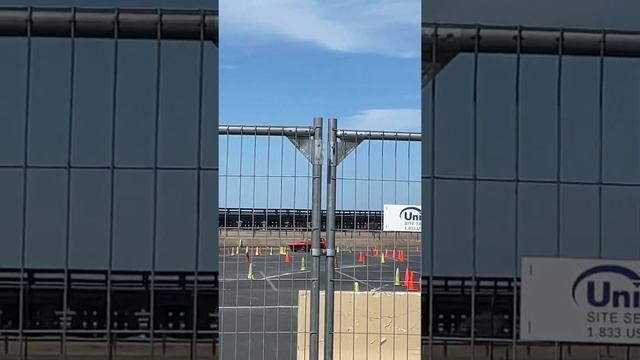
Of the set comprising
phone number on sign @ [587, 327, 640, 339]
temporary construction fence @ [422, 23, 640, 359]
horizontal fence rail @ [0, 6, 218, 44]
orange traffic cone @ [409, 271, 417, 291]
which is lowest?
phone number on sign @ [587, 327, 640, 339]

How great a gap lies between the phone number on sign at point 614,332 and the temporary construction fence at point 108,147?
152cm

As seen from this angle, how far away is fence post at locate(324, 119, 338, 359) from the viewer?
3467mm

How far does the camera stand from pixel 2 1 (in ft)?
8.98

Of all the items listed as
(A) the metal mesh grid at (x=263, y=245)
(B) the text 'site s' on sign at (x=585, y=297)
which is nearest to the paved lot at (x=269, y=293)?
(A) the metal mesh grid at (x=263, y=245)

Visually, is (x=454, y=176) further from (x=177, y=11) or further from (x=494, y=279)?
(x=177, y=11)

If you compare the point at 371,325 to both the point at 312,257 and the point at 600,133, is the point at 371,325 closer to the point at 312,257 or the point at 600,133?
the point at 312,257

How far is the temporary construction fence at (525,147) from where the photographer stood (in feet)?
9.05

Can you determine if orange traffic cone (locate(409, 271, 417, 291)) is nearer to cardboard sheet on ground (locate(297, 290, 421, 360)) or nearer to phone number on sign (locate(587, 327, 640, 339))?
cardboard sheet on ground (locate(297, 290, 421, 360))

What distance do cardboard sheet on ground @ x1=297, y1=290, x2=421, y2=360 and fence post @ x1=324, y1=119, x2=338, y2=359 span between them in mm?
386

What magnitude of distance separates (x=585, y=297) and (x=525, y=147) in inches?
25.0

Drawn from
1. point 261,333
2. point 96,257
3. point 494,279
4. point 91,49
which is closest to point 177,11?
point 91,49

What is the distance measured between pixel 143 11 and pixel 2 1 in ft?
1.79

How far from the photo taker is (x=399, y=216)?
13.2 ft

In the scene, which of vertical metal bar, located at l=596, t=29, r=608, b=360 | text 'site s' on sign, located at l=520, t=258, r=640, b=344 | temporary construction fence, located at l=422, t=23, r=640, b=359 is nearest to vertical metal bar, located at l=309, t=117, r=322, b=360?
temporary construction fence, located at l=422, t=23, r=640, b=359
